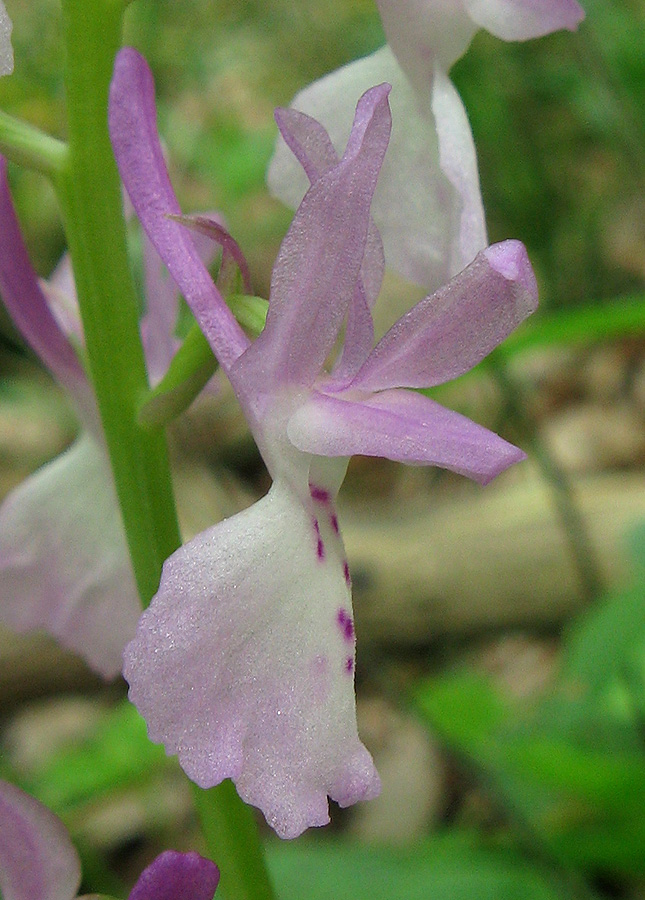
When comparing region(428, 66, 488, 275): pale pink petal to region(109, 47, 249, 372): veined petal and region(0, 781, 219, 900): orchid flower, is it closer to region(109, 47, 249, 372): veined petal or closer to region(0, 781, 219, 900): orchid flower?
region(109, 47, 249, 372): veined petal

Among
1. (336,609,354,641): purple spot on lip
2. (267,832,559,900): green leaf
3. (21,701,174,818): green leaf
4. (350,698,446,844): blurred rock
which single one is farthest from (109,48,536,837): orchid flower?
(350,698,446,844): blurred rock

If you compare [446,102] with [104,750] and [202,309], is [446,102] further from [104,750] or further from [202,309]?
[104,750]

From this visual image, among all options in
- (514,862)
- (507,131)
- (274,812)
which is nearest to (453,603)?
(514,862)

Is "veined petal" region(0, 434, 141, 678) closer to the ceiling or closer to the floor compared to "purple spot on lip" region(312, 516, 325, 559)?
closer to the floor

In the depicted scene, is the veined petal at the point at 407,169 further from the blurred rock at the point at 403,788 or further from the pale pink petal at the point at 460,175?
the blurred rock at the point at 403,788

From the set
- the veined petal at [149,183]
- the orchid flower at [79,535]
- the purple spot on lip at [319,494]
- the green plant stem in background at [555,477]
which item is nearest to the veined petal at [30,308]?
the orchid flower at [79,535]

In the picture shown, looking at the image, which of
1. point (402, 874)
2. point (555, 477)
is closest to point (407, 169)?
point (402, 874)
